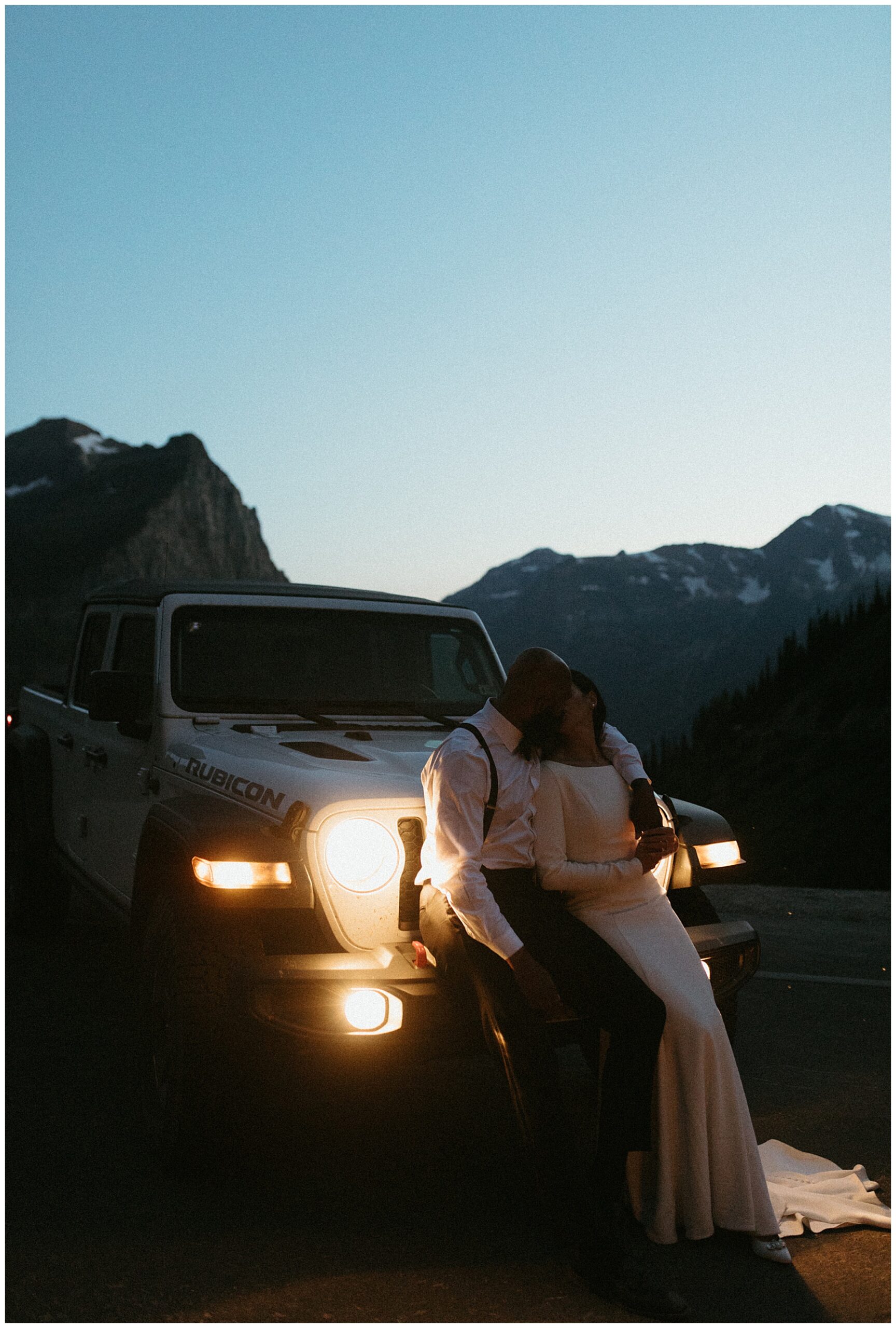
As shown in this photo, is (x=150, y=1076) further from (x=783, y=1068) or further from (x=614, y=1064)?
(x=783, y=1068)

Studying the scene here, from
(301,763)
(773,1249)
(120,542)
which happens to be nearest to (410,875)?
(301,763)

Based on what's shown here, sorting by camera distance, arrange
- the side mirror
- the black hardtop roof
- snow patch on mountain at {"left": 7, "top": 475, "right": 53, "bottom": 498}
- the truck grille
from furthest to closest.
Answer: snow patch on mountain at {"left": 7, "top": 475, "right": 53, "bottom": 498}
the black hardtop roof
the side mirror
the truck grille

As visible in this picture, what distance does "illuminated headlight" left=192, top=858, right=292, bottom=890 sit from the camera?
4090 millimetres

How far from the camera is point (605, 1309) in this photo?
3.41 meters

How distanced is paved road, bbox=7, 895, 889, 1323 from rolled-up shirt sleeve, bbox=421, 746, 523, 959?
0.86 m

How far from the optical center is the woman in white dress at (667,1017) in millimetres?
3742

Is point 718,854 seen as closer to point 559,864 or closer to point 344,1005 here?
point 559,864

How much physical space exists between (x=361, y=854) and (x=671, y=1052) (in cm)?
114

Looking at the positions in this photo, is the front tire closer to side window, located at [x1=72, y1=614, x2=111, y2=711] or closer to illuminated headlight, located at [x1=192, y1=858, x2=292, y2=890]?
illuminated headlight, located at [x1=192, y1=858, x2=292, y2=890]

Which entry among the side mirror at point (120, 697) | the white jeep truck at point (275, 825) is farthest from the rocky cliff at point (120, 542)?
the side mirror at point (120, 697)

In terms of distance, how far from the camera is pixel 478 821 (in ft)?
12.4

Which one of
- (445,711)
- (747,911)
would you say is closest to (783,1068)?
(445,711)

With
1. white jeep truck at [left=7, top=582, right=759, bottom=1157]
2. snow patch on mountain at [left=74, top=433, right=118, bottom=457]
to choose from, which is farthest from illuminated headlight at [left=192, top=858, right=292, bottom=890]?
snow patch on mountain at [left=74, top=433, right=118, bottom=457]

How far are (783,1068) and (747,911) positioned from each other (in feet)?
13.4
